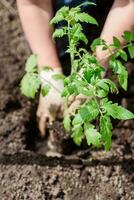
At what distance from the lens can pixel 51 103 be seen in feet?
6.27

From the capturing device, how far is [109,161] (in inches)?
72.6

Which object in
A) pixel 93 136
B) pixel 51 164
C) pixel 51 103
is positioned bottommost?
pixel 51 164

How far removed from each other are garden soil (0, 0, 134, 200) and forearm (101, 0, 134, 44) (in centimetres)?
38

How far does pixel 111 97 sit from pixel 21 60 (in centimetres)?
49

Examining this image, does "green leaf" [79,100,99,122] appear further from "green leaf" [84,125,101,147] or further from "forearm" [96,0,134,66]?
"forearm" [96,0,134,66]

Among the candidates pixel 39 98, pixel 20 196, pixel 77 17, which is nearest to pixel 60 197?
pixel 20 196

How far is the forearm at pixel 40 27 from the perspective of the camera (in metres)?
1.96

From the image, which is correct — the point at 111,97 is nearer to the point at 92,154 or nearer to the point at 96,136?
the point at 92,154

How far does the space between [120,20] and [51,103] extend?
442 mm

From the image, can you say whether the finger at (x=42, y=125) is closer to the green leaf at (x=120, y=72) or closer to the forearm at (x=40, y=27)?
the forearm at (x=40, y=27)

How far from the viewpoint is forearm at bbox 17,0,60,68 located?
1963mm

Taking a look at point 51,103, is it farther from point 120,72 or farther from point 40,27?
point 120,72

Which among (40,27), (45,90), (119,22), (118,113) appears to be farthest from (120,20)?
(118,113)

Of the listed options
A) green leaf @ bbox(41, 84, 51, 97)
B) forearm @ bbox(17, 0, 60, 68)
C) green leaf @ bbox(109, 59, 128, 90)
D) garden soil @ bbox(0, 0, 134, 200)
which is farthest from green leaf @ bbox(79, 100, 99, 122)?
forearm @ bbox(17, 0, 60, 68)
